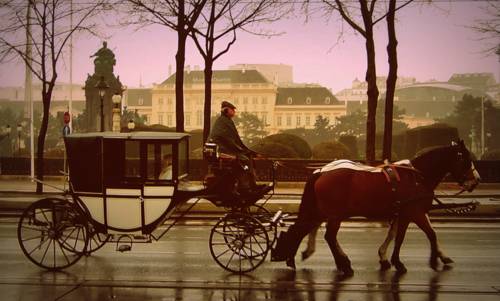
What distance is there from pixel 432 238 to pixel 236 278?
3465mm

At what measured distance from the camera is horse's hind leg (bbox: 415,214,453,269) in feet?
33.0

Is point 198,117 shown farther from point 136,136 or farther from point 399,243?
point 399,243

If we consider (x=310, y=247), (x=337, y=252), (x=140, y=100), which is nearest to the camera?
(x=337, y=252)

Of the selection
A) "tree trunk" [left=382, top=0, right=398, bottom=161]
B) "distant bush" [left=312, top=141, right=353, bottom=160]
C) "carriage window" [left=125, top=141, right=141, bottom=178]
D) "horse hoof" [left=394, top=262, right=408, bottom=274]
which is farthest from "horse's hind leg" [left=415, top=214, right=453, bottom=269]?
"distant bush" [left=312, top=141, right=353, bottom=160]

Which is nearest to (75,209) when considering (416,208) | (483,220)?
(416,208)

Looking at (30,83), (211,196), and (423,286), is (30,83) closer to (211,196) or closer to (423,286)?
(211,196)

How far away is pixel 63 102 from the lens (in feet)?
257

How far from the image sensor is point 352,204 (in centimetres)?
984

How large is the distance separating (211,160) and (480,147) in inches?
2082

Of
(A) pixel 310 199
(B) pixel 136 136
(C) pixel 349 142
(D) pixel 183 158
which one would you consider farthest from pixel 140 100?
(A) pixel 310 199

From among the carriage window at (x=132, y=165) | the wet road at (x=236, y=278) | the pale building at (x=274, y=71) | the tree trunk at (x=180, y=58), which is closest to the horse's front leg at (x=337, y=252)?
the wet road at (x=236, y=278)

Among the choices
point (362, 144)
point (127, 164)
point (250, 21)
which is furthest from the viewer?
point (362, 144)

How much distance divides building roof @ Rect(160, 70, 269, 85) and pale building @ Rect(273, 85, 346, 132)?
405cm

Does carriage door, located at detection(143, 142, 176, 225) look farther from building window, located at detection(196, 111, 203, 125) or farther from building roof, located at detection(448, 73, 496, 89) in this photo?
building roof, located at detection(448, 73, 496, 89)
